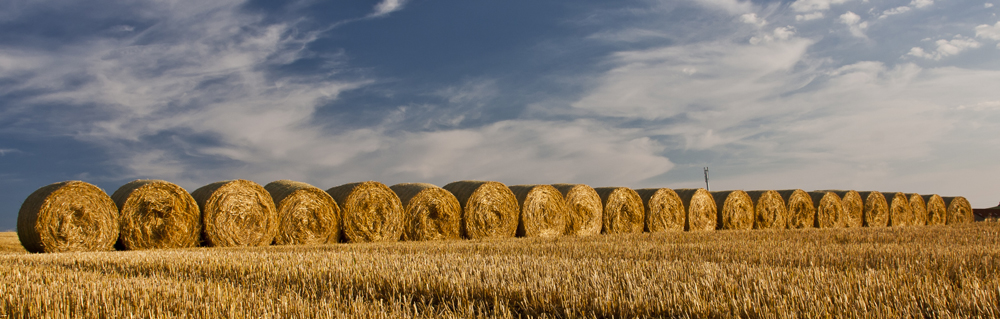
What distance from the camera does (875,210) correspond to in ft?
67.9

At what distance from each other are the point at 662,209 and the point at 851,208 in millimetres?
9588

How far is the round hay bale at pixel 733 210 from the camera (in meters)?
15.7

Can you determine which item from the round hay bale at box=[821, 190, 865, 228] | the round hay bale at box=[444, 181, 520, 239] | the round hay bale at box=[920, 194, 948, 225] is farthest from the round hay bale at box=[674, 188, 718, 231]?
the round hay bale at box=[920, 194, 948, 225]

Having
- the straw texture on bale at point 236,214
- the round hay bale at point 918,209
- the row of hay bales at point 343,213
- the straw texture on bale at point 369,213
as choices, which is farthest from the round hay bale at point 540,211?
the round hay bale at point 918,209

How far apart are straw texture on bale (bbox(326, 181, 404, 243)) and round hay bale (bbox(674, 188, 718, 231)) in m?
7.85

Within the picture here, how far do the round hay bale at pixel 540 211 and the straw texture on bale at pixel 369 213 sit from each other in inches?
103

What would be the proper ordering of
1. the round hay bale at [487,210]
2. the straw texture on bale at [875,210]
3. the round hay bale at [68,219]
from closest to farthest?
1. the round hay bale at [68,219]
2. the round hay bale at [487,210]
3. the straw texture on bale at [875,210]

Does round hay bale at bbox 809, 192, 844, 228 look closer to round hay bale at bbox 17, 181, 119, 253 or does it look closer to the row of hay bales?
the row of hay bales

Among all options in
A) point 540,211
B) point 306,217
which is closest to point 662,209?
point 540,211

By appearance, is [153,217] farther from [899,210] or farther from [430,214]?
[899,210]

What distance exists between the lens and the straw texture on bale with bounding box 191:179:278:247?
9.49 meters

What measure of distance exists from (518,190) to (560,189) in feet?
3.66

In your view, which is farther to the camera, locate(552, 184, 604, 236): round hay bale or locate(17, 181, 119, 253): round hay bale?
locate(552, 184, 604, 236): round hay bale

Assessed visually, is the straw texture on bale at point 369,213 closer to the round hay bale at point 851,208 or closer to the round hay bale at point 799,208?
the round hay bale at point 799,208
